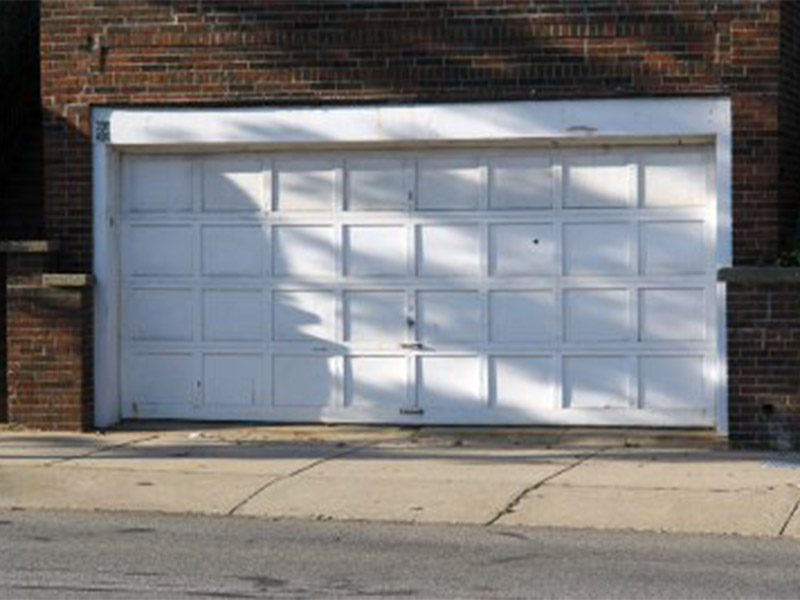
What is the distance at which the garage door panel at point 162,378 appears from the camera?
14.6 m

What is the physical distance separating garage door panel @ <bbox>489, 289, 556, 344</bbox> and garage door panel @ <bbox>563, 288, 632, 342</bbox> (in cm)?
15

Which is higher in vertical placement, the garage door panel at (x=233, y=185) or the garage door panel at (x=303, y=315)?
the garage door panel at (x=233, y=185)

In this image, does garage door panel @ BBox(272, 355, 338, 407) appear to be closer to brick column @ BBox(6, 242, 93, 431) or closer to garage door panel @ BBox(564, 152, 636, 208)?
brick column @ BBox(6, 242, 93, 431)

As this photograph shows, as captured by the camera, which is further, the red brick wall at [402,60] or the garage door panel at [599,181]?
the garage door panel at [599,181]

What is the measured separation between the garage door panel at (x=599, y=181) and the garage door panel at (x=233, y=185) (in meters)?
2.85

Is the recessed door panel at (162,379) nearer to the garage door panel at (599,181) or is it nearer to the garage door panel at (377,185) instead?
the garage door panel at (377,185)

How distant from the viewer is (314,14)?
1409 centimetres

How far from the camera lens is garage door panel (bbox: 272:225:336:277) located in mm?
14383

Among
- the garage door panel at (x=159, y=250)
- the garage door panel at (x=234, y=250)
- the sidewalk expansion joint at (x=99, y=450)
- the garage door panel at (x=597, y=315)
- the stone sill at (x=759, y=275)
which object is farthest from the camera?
the garage door panel at (x=159, y=250)

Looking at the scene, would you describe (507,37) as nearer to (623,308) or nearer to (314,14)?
(314,14)

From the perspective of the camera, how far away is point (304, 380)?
1444 centimetres

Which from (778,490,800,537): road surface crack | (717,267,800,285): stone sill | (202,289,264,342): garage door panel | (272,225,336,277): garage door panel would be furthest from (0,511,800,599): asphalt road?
(272,225,336,277): garage door panel

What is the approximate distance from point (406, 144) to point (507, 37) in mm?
1316

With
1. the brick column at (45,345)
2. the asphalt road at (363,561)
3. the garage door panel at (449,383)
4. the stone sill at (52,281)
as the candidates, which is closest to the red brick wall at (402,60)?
the stone sill at (52,281)
